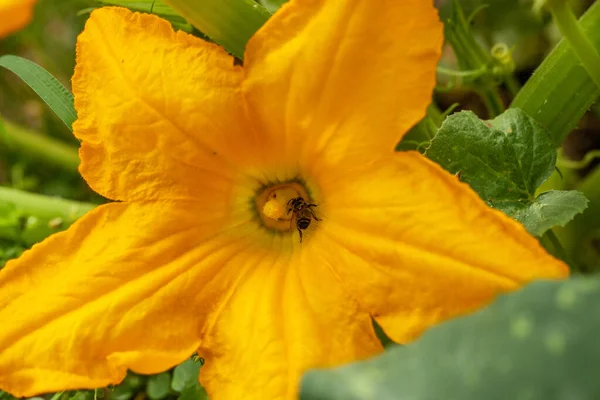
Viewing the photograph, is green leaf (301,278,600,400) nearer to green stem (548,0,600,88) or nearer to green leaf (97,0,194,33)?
green stem (548,0,600,88)

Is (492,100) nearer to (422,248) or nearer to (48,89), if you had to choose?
(422,248)

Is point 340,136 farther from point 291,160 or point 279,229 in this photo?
point 279,229

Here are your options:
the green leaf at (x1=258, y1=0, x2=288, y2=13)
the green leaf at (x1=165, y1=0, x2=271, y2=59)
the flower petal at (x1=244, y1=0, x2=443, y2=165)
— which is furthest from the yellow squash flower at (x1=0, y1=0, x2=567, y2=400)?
the green leaf at (x1=258, y1=0, x2=288, y2=13)

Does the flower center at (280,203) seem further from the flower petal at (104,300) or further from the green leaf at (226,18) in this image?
the green leaf at (226,18)

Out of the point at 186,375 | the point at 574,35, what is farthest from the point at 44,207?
the point at 574,35

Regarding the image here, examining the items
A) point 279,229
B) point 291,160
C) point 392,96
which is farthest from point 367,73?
point 279,229

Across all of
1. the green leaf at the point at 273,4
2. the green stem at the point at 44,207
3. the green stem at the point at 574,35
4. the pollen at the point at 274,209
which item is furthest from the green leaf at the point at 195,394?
the green stem at the point at 574,35

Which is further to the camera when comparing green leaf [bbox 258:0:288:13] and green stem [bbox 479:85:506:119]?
green stem [bbox 479:85:506:119]
